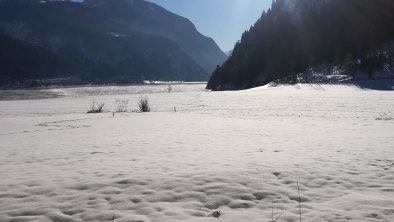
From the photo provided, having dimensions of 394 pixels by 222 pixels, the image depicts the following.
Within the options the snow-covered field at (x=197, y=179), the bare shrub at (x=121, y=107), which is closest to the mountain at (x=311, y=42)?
the bare shrub at (x=121, y=107)

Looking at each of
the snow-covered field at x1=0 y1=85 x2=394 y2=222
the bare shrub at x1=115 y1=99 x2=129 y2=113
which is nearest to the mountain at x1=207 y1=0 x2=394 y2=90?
the bare shrub at x1=115 y1=99 x2=129 y2=113

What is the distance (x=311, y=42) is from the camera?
131875 millimetres

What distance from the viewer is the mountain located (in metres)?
110

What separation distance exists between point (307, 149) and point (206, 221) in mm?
8050

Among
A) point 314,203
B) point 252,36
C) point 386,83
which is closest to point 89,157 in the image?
point 314,203

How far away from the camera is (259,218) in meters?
7.16

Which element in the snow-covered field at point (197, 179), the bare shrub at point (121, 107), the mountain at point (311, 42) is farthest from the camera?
the mountain at point (311, 42)

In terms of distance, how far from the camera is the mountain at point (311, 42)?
10953 cm

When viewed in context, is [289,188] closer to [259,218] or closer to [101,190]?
[259,218]

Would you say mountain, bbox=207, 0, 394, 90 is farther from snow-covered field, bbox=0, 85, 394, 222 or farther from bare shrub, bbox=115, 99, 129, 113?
snow-covered field, bbox=0, 85, 394, 222

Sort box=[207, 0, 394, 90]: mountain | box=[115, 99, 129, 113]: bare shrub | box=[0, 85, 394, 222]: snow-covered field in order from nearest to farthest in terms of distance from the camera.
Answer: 1. box=[0, 85, 394, 222]: snow-covered field
2. box=[115, 99, 129, 113]: bare shrub
3. box=[207, 0, 394, 90]: mountain

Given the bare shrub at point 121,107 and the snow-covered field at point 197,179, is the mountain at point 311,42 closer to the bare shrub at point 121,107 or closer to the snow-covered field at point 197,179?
the bare shrub at point 121,107

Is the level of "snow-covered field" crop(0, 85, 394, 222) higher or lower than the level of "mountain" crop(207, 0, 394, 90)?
lower

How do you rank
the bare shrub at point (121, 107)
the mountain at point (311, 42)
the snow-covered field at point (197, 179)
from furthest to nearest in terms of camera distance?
the mountain at point (311, 42), the bare shrub at point (121, 107), the snow-covered field at point (197, 179)
